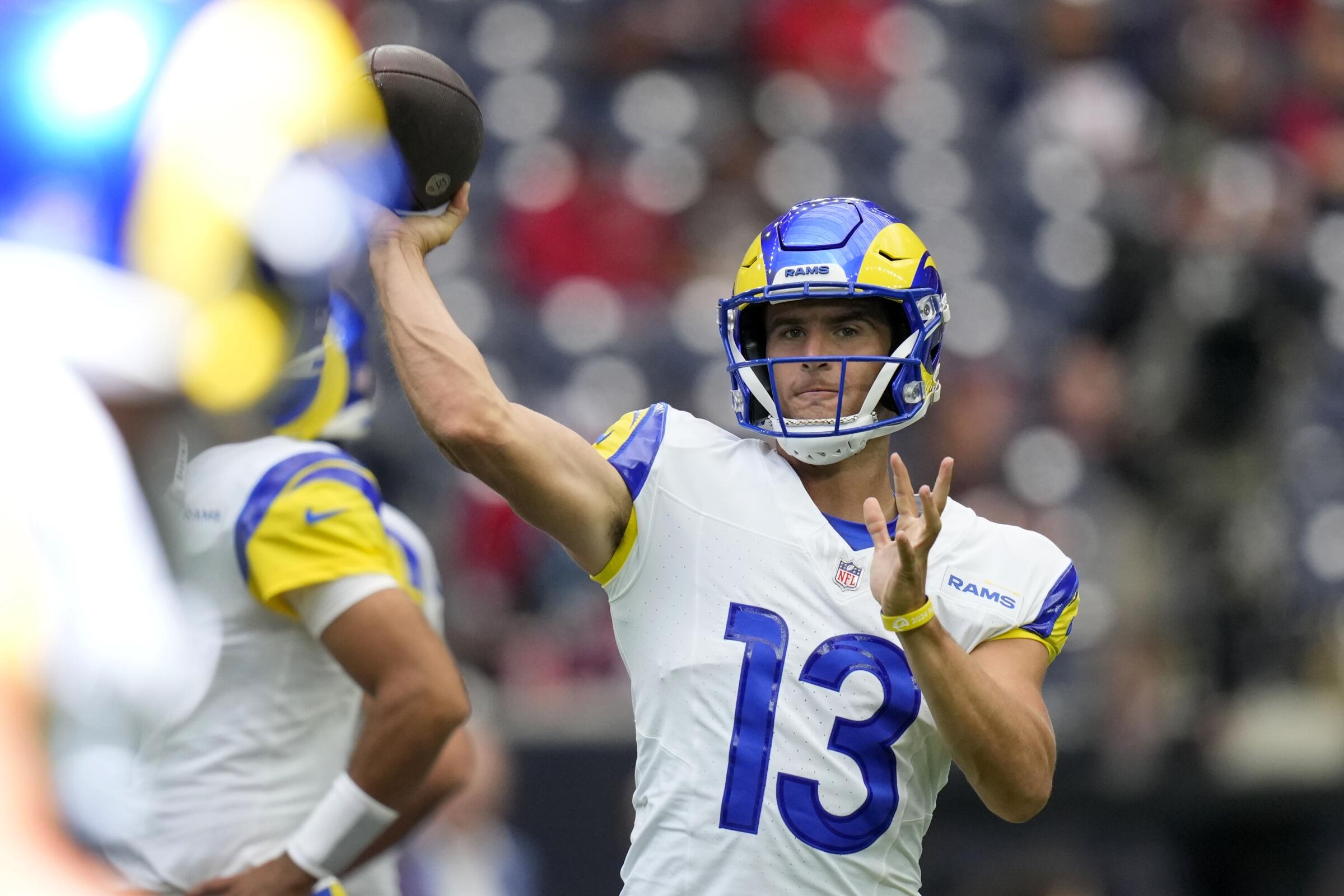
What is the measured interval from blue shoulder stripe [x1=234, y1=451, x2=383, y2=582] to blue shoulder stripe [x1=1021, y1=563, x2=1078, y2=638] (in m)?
1.39

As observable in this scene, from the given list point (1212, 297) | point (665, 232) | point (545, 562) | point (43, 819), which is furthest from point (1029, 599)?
point (665, 232)

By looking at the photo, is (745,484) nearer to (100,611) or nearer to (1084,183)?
(100,611)

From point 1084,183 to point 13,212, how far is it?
9281mm

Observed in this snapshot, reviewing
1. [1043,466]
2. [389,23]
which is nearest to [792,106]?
[389,23]

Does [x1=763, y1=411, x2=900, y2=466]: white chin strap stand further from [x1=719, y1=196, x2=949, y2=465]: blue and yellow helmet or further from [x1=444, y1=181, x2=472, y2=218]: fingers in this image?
[x1=444, y1=181, x2=472, y2=218]: fingers

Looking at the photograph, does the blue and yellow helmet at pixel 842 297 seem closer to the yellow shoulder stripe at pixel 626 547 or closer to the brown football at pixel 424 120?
the yellow shoulder stripe at pixel 626 547

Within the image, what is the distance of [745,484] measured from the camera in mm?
3135

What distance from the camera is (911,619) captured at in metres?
2.72

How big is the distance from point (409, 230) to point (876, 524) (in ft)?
3.16

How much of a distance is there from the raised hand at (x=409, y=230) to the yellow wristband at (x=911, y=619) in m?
1.01

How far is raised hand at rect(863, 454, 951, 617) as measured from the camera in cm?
270

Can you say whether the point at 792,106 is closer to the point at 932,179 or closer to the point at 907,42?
the point at 932,179

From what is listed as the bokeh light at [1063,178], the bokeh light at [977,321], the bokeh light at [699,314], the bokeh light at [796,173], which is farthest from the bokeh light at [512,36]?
the bokeh light at [1063,178]

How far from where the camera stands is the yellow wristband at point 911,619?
272 cm
